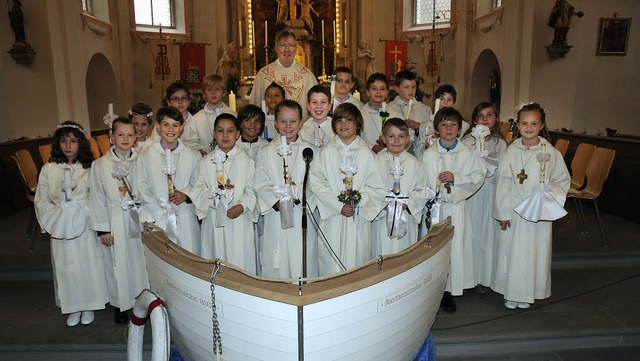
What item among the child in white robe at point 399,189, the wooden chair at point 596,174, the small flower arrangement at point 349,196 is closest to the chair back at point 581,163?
the wooden chair at point 596,174

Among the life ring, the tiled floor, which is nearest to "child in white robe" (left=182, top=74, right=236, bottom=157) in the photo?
the tiled floor

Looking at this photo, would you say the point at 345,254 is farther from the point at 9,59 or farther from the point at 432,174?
the point at 9,59

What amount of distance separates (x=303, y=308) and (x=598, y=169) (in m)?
5.80

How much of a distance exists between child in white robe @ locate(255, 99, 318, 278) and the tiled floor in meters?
1.35

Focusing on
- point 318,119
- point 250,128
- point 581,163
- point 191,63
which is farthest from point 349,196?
point 191,63

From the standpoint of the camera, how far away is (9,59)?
10008 millimetres

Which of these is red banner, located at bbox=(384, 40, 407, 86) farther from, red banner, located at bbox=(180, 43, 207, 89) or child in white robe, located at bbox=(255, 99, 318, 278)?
child in white robe, located at bbox=(255, 99, 318, 278)

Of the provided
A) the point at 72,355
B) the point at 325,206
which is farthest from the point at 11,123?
the point at 325,206

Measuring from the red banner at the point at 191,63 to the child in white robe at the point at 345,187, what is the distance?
12.6 m

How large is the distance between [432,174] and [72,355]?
345 centimetres

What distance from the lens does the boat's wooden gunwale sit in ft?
8.06

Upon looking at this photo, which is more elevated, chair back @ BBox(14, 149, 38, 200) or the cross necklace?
the cross necklace

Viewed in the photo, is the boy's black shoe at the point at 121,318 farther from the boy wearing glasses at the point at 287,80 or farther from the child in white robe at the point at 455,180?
the boy wearing glasses at the point at 287,80

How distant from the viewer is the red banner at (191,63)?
1566 cm
